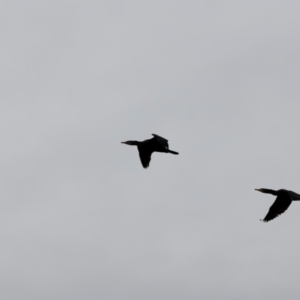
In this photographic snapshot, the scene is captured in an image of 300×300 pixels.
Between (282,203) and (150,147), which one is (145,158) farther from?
(282,203)

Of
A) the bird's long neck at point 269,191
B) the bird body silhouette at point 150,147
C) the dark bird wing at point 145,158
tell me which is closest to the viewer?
the bird body silhouette at point 150,147

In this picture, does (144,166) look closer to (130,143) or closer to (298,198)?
(130,143)

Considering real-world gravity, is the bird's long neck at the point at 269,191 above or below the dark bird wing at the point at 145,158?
below

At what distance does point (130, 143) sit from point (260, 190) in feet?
21.6

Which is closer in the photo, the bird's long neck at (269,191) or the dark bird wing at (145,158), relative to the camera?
the dark bird wing at (145,158)

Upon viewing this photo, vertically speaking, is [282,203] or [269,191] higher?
[269,191]

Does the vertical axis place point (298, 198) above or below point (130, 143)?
below

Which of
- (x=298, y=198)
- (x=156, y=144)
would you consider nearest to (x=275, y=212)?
(x=298, y=198)

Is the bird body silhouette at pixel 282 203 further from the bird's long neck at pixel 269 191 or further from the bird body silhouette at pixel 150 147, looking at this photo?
the bird body silhouette at pixel 150 147

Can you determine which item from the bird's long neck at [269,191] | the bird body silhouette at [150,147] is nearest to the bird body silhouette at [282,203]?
the bird's long neck at [269,191]

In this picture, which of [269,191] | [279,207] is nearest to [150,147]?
[269,191]

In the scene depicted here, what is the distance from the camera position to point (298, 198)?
58.3m

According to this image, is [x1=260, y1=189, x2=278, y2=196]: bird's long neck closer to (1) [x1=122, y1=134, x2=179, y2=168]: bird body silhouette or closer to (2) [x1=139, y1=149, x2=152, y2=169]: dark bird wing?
(1) [x1=122, y1=134, x2=179, y2=168]: bird body silhouette

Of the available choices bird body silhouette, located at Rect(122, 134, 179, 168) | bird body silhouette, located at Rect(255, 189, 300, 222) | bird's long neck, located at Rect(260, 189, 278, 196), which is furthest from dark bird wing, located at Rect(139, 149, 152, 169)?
bird body silhouette, located at Rect(255, 189, 300, 222)
